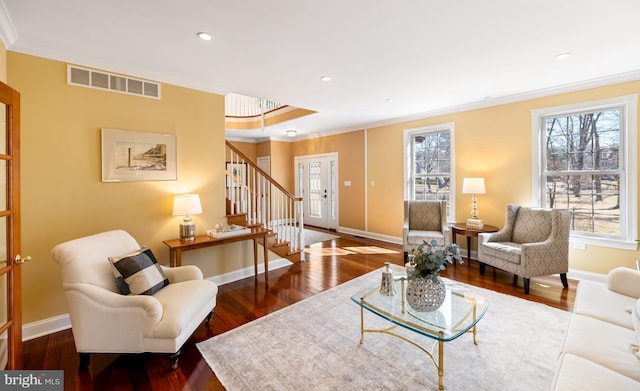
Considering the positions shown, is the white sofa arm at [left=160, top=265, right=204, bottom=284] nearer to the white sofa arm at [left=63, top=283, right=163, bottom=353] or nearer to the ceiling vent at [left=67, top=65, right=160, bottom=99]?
the white sofa arm at [left=63, top=283, right=163, bottom=353]

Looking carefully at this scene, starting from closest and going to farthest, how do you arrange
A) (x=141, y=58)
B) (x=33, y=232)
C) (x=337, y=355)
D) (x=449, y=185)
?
(x=337, y=355) → (x=33, y=232) → (x=141, y=58) → (x=449, y=185)

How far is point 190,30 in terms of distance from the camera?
88.7 inches

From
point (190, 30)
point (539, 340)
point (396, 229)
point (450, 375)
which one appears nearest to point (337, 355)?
point (450, 375)

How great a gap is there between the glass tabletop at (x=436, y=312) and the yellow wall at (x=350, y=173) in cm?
371

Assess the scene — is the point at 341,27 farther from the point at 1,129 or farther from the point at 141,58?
the point at 1,129

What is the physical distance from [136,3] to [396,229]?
5108 millimetres

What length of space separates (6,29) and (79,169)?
117 centimetres

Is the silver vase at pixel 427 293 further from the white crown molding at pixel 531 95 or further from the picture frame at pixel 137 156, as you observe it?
the white crown molding at pixel 531 95

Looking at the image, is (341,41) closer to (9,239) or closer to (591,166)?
(9,239)

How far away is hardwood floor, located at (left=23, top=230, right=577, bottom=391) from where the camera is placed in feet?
6.27

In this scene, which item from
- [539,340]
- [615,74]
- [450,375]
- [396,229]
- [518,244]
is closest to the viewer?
[450,375]

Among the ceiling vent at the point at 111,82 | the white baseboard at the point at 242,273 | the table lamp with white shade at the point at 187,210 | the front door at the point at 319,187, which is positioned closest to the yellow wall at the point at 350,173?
the front door at the point at 319,187

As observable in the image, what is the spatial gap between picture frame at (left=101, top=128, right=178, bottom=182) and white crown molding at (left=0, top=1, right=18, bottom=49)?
870 mm

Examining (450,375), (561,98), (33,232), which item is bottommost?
(450,375)
